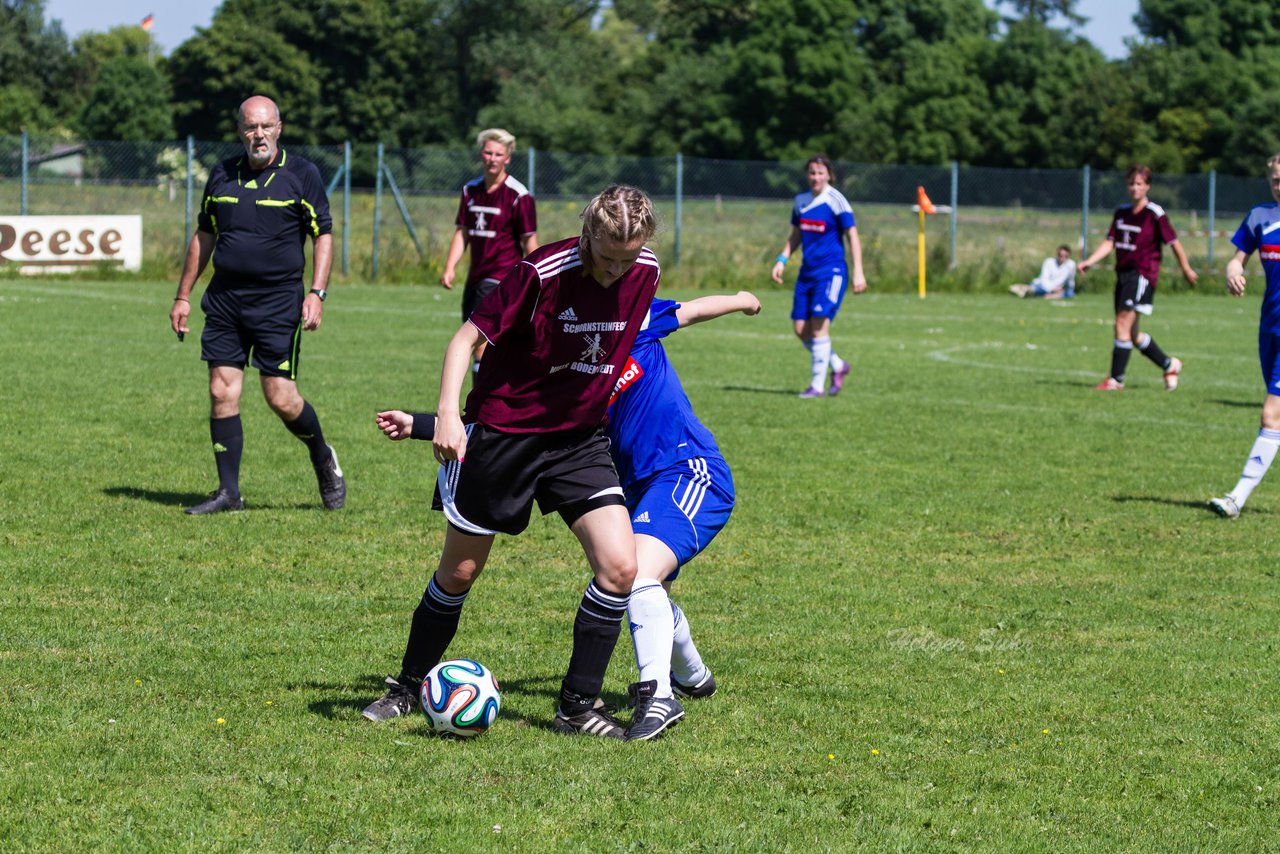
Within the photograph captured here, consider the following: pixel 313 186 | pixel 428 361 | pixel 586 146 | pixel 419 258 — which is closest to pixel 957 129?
pixel 586 146

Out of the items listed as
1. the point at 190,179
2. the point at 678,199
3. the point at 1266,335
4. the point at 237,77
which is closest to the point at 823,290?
the point at 1266,335

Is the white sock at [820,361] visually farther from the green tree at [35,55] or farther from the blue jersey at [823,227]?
the green tree at [35,55]

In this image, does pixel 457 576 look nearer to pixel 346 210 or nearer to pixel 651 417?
pixel 651 417

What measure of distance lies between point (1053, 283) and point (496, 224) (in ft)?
75.7

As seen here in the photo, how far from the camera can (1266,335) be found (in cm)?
968

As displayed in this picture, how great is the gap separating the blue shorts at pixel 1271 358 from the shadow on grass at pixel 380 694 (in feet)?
18.4

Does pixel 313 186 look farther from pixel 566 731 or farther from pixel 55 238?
pixel 55 238

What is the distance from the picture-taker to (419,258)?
3098 centimetres

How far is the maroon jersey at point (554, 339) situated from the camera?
190 inches

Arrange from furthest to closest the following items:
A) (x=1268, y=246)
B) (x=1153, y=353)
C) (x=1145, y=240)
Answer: (x=1145, y=240) < (x=1153, y=353) < (x=1268, y=246)

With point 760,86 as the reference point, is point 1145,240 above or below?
below

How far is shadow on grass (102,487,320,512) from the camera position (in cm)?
892

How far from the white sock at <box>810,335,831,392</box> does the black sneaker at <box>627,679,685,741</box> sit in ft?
32.1

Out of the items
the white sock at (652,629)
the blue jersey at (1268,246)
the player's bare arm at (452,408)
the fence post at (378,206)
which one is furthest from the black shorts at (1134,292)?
the fence post at (378,206)
